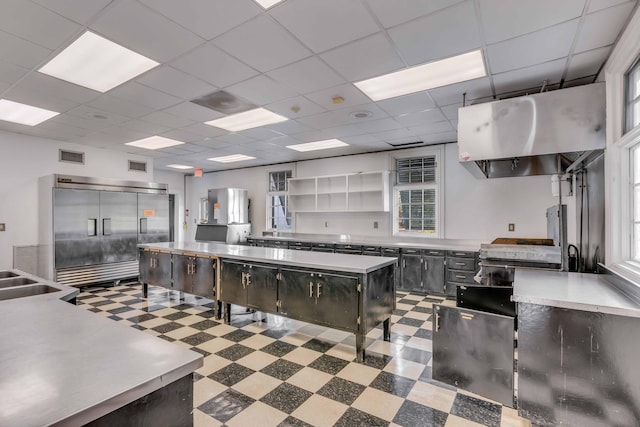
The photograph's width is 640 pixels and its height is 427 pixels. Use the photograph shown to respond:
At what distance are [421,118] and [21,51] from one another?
438cm

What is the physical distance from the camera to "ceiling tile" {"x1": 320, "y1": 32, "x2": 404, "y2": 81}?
2.52 metres

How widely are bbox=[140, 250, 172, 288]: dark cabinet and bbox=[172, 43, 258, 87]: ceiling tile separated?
112 inches

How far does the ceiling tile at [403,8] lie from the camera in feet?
6.66

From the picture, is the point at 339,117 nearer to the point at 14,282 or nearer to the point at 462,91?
the point at 462,91

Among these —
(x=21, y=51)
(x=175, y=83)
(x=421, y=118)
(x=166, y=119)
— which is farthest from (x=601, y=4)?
(x=166, y=119)

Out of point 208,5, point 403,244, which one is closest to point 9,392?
point 208,5

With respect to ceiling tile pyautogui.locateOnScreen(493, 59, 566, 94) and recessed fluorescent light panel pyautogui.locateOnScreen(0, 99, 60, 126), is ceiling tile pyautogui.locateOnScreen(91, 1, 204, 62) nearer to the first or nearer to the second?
recessed fluorescent light panel pyautogui.locateOnScreen(0, 99, 60, 126)

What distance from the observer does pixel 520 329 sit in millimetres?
1991

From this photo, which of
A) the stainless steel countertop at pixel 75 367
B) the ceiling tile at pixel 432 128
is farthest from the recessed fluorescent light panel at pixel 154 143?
the stainless steel countertop at pixel 75 367

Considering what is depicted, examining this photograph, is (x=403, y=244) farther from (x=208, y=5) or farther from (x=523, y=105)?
(x=208, y=5)

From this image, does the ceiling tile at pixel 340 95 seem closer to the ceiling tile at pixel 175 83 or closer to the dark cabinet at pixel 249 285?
the ceiling tile at pixel 175 83

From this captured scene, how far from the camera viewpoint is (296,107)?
13.0 ft

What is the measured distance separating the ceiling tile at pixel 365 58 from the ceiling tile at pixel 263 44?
0.28m

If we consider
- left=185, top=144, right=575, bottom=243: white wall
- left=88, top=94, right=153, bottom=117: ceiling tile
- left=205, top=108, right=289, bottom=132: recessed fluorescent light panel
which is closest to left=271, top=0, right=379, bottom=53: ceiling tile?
left=205, top=108, right=289, bottom=132: recessed fluorescent light panel
